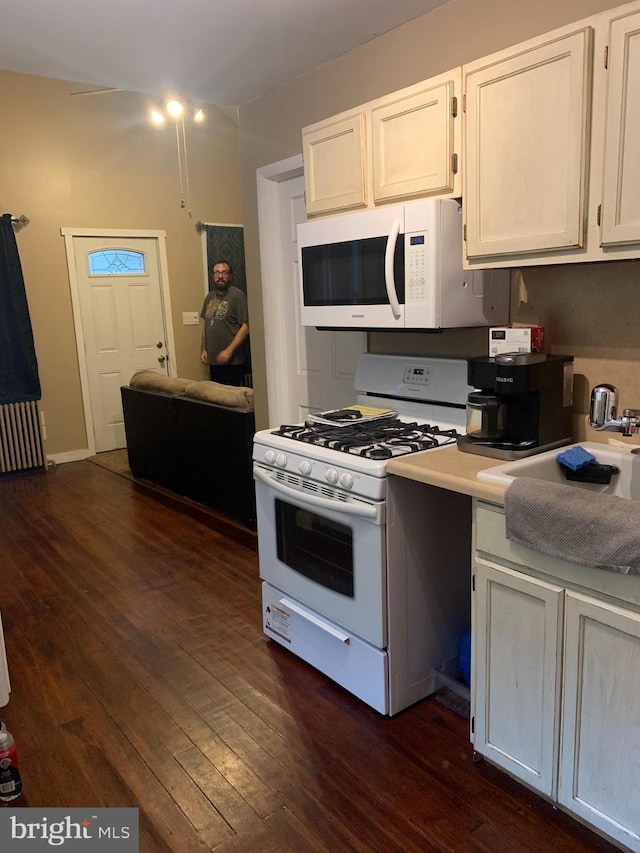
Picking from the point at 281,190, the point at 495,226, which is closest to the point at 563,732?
the point at 495,226

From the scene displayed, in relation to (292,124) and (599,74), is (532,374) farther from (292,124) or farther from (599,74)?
(292,124)

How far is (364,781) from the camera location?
1.89 meters

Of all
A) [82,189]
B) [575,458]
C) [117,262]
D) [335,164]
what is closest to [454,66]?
[335,164]

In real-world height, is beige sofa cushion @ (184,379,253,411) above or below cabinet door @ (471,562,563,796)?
above

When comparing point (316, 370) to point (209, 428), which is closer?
point (316, 370)

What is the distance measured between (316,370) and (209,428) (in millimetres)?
1112

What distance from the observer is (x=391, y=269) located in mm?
2246

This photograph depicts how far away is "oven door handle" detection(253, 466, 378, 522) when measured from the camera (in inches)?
79.4

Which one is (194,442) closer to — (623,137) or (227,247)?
(227,247)

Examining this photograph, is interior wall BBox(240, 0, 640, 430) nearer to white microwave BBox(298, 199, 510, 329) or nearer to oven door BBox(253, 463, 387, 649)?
white microwave BBox(298, 199, 510, 329)

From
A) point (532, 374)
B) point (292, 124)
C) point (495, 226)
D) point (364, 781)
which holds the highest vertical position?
point (292, 124)

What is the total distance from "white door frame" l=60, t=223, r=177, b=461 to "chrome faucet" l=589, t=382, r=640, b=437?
5.07 metres

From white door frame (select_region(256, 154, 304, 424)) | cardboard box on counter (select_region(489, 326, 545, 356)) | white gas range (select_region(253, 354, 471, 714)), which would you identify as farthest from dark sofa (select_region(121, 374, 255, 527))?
cardboard box on counter (select_region(489, 326, 545, 356))

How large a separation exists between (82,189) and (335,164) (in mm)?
4043
